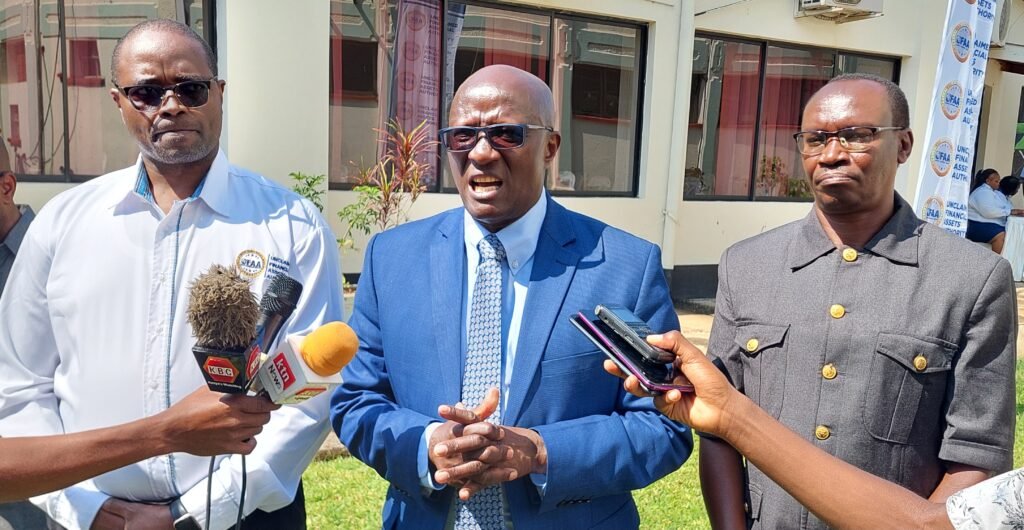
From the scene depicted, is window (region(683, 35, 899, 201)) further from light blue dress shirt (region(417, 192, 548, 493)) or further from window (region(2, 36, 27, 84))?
light blue dress shirt (region(417, 192, 548, 493))

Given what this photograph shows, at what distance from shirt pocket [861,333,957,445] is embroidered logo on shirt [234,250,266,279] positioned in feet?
5.35

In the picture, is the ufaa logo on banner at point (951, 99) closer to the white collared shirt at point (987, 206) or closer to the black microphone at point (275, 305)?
the black microphone at point (275, 305)

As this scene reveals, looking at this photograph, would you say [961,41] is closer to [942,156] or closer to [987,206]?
[942,156]

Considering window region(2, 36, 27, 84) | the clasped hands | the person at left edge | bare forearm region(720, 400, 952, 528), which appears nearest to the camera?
bare forearm region(720, 400, 952, 528)

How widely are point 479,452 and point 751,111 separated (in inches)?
401

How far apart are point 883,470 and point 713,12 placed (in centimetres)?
890

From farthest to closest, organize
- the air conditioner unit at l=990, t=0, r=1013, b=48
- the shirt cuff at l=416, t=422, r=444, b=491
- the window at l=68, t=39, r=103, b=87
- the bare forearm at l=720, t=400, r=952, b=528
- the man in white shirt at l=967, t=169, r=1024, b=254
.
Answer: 1. the air conditioner unit at l=990, t=0, r=1013, b=48
2. the man in white shirt at l=967, t=169, r=1024, b=254
3. the window at l=68, t=39, r=103, b=87
4. the shirt cuff at l=416, t=422, r=444, b=491
5. the bare forearm at l=720, t=400, r=952, b=528

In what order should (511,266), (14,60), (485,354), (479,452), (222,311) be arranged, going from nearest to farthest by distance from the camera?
(222,311)
(479,452)
(485,354)
(511,266)
(14,60)

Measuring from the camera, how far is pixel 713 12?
10008mm

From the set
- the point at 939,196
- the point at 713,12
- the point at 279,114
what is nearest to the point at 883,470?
the point at 939,196

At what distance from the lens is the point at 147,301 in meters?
2.16

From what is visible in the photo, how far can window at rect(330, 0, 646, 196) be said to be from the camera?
27.6ft

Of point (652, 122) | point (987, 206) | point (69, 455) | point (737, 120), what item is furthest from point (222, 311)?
point (987, 206)

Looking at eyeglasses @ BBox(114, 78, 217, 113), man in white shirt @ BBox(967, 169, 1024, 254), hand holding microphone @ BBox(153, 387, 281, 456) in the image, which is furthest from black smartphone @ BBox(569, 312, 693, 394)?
man in white shirt @ BBox(967, 169, 1024, 254)
